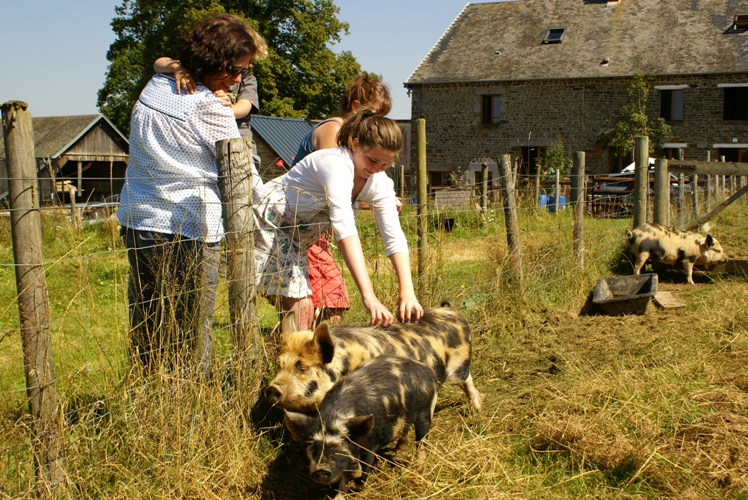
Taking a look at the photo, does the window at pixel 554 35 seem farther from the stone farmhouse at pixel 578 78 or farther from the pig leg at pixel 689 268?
the pig leg at pixel 689 268

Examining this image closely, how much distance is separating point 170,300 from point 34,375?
2.04 ft

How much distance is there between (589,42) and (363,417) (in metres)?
31.9

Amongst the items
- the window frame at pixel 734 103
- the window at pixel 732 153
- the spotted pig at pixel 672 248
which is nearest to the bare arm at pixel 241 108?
the spotted pig at pixel 672 248

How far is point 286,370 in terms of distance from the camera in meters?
3.30

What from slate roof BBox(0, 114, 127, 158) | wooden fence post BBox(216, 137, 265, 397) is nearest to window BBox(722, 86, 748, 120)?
slate roof BBox(0, 114, 127, 158)

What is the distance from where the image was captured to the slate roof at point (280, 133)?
89.5 ft

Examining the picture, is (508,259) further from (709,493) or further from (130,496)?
(130,496)

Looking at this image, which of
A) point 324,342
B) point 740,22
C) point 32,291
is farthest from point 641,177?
point 740,22

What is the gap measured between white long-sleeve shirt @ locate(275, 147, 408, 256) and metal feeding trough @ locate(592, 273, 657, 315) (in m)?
3.71

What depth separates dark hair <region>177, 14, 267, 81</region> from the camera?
10.8 feet

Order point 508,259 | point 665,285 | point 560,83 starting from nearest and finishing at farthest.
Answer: point 508,259 < point 665,285 < point 560,83

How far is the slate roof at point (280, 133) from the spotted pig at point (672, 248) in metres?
18.9

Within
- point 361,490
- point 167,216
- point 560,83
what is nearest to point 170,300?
point 167,216

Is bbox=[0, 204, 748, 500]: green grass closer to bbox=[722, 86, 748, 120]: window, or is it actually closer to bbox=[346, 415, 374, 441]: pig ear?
bbox=[346, 415, 374, 441]: pig ear
